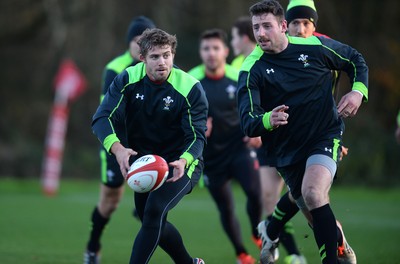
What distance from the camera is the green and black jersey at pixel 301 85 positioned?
283 inches

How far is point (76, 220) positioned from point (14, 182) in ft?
34.9

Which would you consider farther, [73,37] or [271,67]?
[73,37]

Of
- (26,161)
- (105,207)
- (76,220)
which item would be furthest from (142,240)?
(26,161)

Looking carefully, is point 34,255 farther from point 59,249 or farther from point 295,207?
point 295,207

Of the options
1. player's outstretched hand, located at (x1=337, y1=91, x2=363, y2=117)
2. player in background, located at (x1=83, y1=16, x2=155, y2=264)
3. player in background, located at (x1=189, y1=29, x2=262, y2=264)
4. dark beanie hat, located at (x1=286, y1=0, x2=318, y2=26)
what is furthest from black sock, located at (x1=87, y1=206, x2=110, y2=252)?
player's outstretched hand, located at (x1=337, y1=91, x2=363, y2=117)

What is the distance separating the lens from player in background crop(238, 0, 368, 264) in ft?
23.3

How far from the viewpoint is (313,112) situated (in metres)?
7.21

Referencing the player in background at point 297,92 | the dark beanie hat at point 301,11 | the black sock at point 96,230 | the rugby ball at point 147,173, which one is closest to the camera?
the rugby ball at point 147,173

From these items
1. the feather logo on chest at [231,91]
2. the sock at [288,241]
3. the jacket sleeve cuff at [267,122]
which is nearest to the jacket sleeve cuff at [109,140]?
the jacket sleeve cuff at [267,122]

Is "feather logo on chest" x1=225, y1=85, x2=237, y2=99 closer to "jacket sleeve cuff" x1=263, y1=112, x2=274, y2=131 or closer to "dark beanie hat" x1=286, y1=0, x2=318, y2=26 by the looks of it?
"dark beanie hat" x1=286, y1=0, x2=318, y2=26

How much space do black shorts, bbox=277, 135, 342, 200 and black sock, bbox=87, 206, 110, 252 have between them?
260 cm

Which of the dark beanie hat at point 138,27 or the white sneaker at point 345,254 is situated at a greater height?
the dark beanie hat at point 138,27

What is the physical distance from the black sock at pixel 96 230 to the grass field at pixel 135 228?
0.86 ft

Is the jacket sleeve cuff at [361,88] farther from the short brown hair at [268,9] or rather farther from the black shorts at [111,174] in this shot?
the black shorts at [111,174]
